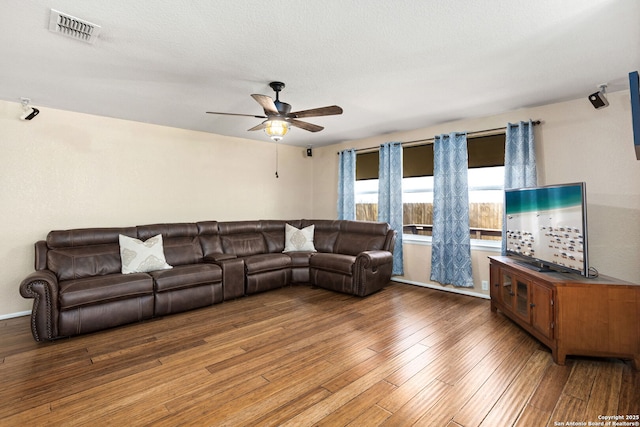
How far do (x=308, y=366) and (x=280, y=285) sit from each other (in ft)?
7.89

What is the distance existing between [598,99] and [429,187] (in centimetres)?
224

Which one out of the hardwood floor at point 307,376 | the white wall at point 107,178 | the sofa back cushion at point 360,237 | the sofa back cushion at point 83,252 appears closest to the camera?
the hardwood floor at point 307,376

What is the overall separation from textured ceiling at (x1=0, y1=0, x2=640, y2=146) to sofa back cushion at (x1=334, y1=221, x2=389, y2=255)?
197 centimetres

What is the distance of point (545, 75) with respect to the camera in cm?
286

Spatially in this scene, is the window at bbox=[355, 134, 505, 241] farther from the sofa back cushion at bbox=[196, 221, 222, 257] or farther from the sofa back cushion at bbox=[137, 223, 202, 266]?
the sofa back cushion at bbox=[137, 223, 202, 266]

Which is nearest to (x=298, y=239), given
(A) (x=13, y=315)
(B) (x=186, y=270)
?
(B) (x=186, y=270)

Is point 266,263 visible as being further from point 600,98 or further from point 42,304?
point 600,98

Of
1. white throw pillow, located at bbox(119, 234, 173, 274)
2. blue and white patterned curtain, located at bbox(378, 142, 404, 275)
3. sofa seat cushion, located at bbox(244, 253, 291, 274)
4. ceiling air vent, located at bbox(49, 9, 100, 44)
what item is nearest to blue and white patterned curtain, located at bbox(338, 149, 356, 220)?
blue and white patterned curtain, located at bbox(378, 142, 404, 275)

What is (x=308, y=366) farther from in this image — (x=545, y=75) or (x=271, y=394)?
(x=545, y=75)

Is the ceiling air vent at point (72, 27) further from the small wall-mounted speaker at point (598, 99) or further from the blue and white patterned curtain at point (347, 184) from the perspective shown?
the small wall-mounted speaker at point (598, 99)

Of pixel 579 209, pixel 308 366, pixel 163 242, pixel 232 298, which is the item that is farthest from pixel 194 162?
pixel 579 209

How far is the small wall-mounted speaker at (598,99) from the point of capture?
3.11 m

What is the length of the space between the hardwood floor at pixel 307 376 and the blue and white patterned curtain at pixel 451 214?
1.01 m

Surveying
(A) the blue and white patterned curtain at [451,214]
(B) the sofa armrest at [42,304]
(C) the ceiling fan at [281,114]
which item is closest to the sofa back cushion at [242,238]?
(B) the sofa armrest at [42,304]
